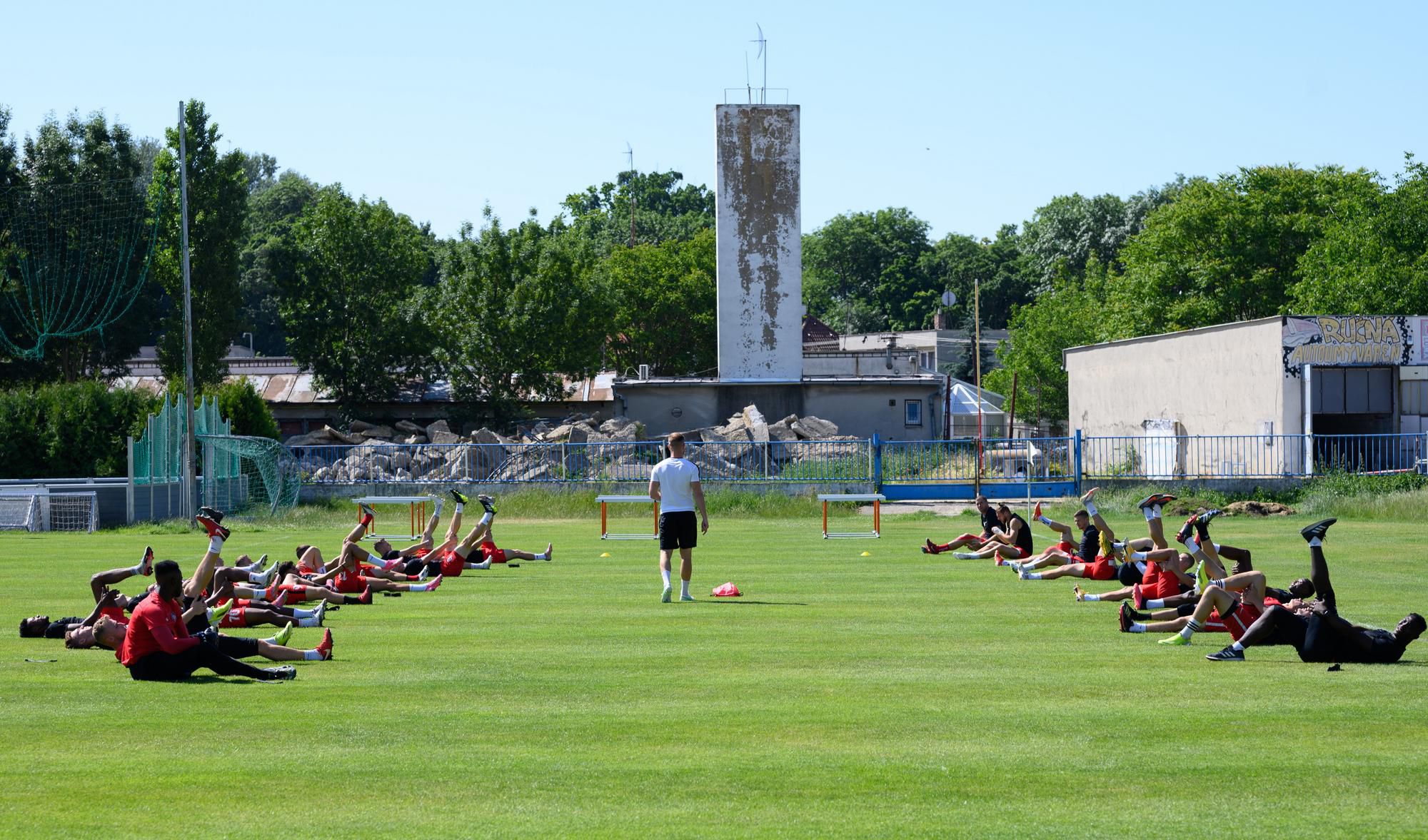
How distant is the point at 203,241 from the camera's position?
2297 inches

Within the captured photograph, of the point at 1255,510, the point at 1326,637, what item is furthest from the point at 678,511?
the point at 1255,510

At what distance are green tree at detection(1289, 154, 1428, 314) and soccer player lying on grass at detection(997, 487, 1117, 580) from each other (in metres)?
41.1

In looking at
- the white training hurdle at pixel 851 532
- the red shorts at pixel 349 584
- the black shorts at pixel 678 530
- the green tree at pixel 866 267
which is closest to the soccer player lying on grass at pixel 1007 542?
the white training hurdle at pixel 851 532

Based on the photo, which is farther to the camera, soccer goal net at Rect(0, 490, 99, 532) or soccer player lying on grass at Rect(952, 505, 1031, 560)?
soccer goal net at Rect(0, 490, 99, 532)

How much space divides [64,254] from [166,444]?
20.8 meters

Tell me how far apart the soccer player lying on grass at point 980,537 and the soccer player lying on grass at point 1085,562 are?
9.35ft

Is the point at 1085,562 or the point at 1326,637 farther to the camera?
the point at 1085,562

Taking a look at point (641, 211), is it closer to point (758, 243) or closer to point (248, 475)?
point (758, 243)

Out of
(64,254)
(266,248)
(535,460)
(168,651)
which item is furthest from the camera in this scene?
(266,248)

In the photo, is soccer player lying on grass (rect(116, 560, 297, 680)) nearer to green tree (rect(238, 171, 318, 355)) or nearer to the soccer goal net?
the soccer goal net

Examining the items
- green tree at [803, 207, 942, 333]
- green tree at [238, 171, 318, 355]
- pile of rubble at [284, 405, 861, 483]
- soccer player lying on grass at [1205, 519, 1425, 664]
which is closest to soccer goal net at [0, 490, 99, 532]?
pile of rubble at [284, 405, 861, 483]

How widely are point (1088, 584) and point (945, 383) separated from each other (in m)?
46.4

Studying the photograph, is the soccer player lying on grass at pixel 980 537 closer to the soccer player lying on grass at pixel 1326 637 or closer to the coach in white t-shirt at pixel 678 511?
the coach in white t-shirt at pixel 678 511

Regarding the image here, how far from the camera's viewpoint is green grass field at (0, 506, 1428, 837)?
7660 mm
